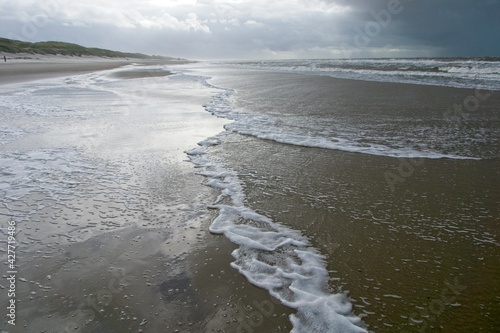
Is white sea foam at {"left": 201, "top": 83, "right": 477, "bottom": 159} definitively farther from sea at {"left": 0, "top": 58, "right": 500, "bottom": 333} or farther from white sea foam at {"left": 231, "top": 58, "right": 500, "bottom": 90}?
white sea foam at {"left": 231, "top": 58, "right": 500, "bottom": 90}

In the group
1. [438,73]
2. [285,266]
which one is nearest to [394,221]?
[285,266]

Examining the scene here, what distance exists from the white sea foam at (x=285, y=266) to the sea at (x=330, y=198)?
13 millimetres

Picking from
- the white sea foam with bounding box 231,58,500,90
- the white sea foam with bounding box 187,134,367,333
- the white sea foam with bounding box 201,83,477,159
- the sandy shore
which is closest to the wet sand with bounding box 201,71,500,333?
the white sea foam with bounding box 187,134,367,333

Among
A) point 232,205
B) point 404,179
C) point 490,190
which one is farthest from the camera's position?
point 404,179

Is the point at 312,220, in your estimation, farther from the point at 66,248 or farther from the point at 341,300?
the point at 66,248

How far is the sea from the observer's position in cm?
270

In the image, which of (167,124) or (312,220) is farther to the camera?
(167,124)

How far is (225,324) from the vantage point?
96.0 inches

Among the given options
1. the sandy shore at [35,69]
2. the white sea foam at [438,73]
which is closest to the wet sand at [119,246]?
the white sea foam at [438,73]

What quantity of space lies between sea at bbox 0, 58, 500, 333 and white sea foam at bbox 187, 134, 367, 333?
1 cm

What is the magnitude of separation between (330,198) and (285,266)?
1.70 meters

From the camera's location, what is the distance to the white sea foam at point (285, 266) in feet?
8.29

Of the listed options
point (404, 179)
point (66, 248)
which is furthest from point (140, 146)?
point (404, 179)

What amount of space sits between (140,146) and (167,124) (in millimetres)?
2296
